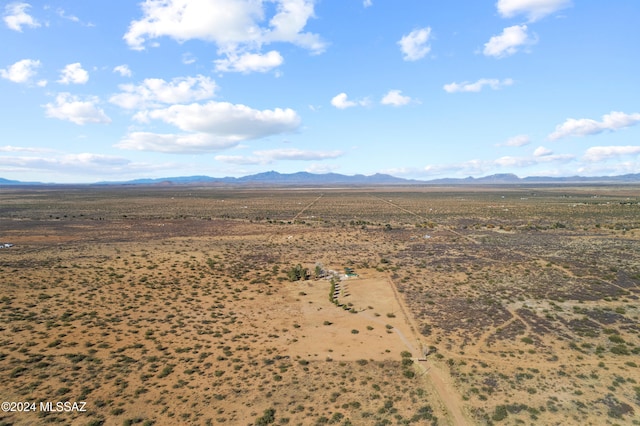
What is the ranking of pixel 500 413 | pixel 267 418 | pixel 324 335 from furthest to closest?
pixel 324 335 → pixel 500 413 → pixel 267 418

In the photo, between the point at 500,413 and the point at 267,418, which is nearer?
the point at 267,418

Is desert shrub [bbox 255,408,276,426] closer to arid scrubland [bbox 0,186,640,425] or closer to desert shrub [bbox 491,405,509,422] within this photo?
arid scrubland [bbox 0,186,640,425]

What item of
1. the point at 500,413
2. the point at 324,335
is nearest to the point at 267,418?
the point at 324,335

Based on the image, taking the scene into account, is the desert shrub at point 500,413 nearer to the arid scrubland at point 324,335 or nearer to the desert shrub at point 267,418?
the arid scrubland at point 324,335

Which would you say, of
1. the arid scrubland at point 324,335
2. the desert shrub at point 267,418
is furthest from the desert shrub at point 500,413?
the desert shrub at point 267,418

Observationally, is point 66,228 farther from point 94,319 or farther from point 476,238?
point 476,238

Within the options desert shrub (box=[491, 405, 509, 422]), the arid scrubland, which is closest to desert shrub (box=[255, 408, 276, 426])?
the arid scrubland

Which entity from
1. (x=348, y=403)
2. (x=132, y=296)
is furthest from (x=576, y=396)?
(x=132, y=296)

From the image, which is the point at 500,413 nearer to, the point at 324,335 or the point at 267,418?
the point at 267,418

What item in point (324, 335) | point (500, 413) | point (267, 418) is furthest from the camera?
point (324, 335)
